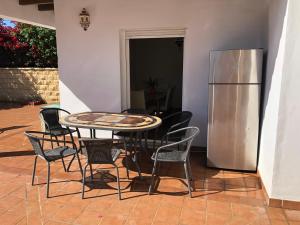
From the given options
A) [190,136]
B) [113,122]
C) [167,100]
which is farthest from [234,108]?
[167,100]

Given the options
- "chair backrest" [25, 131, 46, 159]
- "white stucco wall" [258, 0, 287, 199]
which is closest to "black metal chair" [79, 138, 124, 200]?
"chair backrest" [25, 131, 46, 159]

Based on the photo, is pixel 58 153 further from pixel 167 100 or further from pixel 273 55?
pixel 167 100

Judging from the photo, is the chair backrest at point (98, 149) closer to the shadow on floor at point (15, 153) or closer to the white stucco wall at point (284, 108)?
the white stucco wall at point (284, 108)

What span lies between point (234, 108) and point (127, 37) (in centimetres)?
234

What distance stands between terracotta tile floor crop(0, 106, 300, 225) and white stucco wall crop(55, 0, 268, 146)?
4.57 ft

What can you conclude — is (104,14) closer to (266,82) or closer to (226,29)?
(226,29)

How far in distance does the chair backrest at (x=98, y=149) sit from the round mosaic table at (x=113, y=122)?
39 centimetres

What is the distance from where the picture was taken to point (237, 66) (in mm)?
3596

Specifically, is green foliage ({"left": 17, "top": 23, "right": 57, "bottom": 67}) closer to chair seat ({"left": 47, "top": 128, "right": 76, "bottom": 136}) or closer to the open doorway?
the open doorway

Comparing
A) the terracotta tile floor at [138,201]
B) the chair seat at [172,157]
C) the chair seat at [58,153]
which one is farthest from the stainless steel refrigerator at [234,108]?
the chair seat at [58,153]

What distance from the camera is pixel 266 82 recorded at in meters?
3.53

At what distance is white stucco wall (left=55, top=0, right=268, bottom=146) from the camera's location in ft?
13.7

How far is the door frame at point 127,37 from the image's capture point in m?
4.56

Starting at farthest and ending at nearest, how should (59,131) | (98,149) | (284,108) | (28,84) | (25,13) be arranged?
1. (28,84)
2. (25,13)
3. (59,131)
4. (98,149)
5. (284,108)
